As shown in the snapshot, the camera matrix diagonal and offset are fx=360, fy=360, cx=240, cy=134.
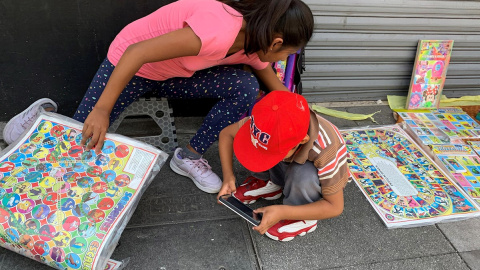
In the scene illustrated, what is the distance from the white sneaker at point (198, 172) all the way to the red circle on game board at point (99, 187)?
52 centimetres

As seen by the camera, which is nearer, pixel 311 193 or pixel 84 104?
pixel 311 193

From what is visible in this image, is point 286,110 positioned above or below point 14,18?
below

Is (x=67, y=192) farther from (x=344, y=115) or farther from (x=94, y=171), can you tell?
(x=344, y=115)

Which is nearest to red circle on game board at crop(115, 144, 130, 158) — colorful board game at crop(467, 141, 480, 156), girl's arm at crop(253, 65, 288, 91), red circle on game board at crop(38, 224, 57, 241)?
red circle on game board at crop(38, 224, 57, 241)

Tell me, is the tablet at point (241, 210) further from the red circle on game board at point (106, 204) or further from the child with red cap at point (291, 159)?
the red circle on game board at point (106, 204)

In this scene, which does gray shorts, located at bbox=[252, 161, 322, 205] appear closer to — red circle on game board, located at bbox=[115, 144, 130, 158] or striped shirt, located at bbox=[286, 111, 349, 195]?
striped shirt, located at bbox=[286, 111, 349, 195]

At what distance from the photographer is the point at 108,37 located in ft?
6.79

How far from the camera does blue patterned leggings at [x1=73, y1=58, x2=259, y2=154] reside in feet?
5.82

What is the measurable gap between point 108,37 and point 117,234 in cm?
121

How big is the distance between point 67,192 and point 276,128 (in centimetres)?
86

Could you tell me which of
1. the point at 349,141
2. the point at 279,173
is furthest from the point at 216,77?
the point at 349,141

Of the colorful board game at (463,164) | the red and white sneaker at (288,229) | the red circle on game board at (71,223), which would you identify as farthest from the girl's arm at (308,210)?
the colorful board game at (463,164)

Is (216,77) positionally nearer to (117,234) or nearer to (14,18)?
(117,234)

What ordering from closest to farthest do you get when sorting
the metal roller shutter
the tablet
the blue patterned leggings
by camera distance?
the tablet, the blue patterned leggings, the metal roller shutter
